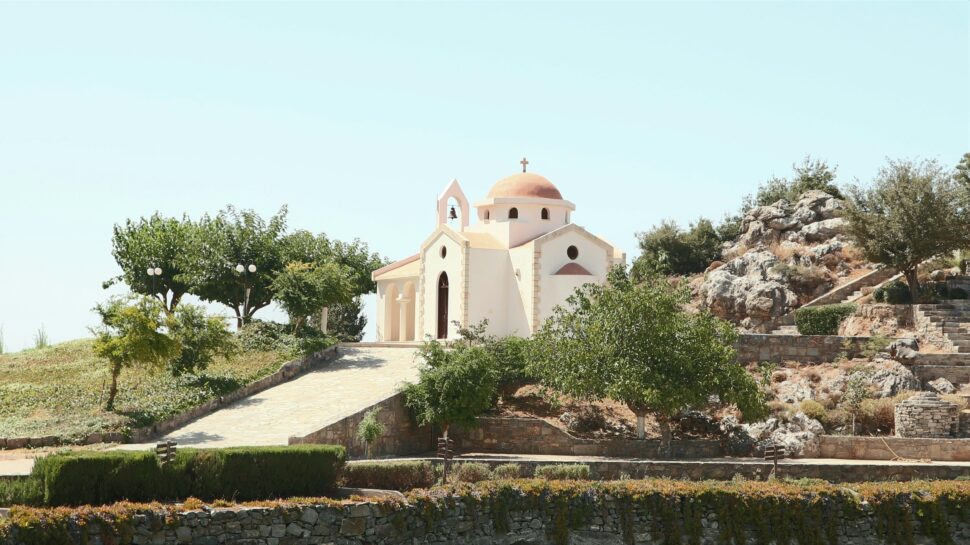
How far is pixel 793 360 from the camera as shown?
3997 centimetres

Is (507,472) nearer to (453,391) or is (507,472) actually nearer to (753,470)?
(453,391)

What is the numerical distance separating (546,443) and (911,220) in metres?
18.8

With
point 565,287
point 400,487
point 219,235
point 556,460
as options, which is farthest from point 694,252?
point 400,487

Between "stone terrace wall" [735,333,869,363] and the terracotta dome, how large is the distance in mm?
11081

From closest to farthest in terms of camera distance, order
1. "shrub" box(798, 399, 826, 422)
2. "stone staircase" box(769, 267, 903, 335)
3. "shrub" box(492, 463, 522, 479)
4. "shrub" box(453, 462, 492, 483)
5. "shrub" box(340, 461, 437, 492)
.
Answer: "shrub" box(340, 461, 437, 492), "shrub" box(453, 462, 492, 483), "shrub" box(492, 463, 522, 479), "shrub" box(798, 399, 826, 422), "stone staircase" box(769, 267, 903, 335)

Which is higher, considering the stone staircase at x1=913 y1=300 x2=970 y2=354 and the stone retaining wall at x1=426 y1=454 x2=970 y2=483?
the stone staircase at x1=913 y1=300 x2=970 y2=354

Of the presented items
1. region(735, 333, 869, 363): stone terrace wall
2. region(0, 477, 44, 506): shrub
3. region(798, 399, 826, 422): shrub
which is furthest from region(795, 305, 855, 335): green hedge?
region(0, 477, 44, 506): shrub

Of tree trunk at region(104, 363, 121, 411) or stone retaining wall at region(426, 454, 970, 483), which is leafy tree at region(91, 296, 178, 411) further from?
stone retaining wall at region(426, 454, 970, 483)

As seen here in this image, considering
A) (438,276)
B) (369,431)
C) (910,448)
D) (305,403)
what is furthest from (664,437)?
(438,276)

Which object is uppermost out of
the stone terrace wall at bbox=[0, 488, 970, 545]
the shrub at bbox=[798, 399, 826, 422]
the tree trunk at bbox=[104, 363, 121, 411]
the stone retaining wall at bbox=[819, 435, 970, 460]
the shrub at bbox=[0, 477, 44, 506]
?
the tree trunk at bbox=[104, 363, 121, 411]

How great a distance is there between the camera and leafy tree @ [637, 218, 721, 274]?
190 feet

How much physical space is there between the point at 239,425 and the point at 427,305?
14396 millimetres

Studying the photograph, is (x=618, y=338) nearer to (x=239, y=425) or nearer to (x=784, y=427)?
(x=784, y=427)

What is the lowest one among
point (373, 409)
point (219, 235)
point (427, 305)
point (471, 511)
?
point (471, 511)
